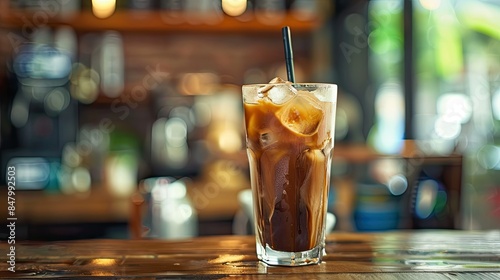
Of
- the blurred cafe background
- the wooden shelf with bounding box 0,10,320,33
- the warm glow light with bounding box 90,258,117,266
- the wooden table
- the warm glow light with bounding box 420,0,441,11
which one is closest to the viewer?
the wooden table

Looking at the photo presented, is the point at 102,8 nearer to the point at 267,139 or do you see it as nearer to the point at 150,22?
the point at 150,22

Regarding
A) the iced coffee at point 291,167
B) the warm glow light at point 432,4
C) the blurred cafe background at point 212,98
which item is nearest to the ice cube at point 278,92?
the iced coffee at point 291,167

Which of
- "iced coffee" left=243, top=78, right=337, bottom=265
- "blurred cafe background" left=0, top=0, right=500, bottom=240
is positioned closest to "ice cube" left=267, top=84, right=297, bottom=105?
"iced coffee" left=243, top=78, right=337, bottom=265

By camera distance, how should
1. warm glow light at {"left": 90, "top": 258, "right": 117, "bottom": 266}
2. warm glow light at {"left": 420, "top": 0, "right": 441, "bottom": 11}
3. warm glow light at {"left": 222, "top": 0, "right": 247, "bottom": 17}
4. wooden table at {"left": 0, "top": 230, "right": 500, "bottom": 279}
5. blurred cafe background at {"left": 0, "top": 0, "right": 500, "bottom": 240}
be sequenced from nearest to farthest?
wooden table at {"left": 0, "top": 230, "right": 500, "bottom": 279}
warm glow light at {"left": 90, "top": 258, "right": 117, "bottom": 266}
blurred cafe background at {"left": 0, "top": 0, "right": 500, "bottom": 240}
warm glow light at {"left": 222, "top": 0, "right": 247, "bottom": 17}
warm glow light at {"left": 420, "top": 0, "right": 441, "bottom": 11}

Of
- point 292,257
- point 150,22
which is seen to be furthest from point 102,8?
point 292,257

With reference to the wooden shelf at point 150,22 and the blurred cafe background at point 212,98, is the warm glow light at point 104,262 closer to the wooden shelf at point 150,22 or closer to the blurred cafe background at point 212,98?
the blurred cafe background at point 212,98

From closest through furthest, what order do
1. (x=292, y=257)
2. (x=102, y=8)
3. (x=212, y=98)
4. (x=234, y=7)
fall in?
(x=292, y=257) → (x=102, y=8) → (x=234, y=7) → (x=212, y=98)

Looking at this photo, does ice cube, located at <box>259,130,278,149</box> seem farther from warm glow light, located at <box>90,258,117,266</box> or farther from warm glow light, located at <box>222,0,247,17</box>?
warm glow light, located at <box>222,0,247,17</box>
